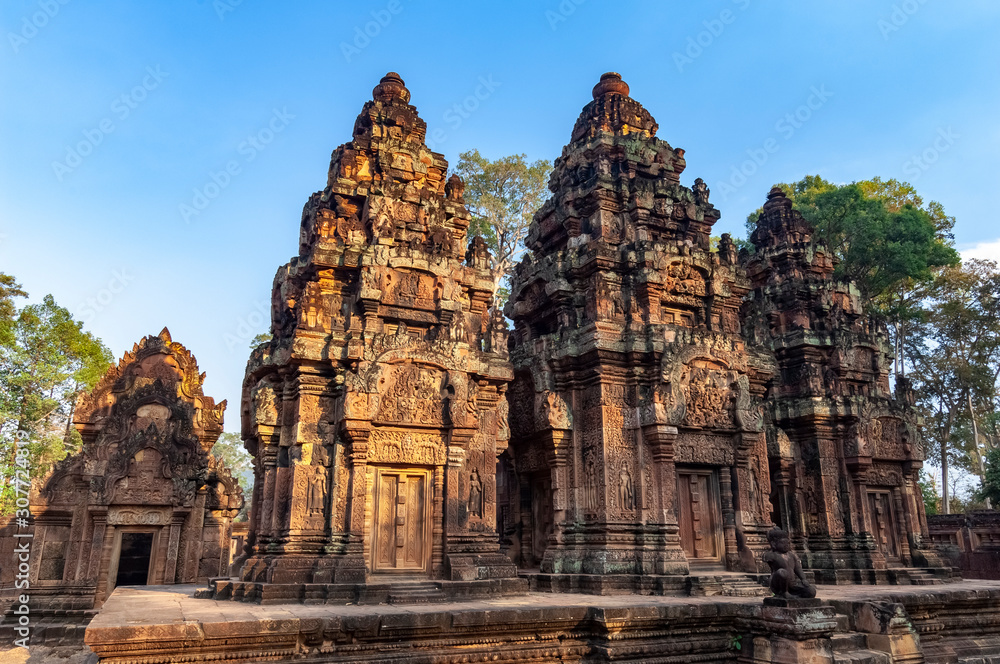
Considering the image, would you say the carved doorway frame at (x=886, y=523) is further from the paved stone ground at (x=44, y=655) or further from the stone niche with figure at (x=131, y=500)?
the paved stone ground at (x=44, y=655)

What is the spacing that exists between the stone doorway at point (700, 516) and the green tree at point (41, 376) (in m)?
18.6

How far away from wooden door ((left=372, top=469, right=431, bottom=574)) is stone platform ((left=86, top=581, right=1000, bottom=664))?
50.7 inches

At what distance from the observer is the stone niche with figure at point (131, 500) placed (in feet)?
41.9

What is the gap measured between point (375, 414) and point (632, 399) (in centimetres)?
468

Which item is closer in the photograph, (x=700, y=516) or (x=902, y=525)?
(x=700, y=516)

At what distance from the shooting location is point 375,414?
938 centimetres

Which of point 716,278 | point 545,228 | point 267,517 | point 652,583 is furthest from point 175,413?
point 716,278

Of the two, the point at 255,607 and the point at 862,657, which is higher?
the point at 255,607

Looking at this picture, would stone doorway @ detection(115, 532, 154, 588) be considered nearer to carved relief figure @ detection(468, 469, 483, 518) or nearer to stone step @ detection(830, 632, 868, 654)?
carved relief figure @ detection(468, 469, 483, 518)

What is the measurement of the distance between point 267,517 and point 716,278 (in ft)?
29.4

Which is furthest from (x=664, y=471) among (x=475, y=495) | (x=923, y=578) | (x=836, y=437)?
(x=923, y=578)

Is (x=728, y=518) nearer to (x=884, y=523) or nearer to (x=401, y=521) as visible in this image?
(x=884, y=523)

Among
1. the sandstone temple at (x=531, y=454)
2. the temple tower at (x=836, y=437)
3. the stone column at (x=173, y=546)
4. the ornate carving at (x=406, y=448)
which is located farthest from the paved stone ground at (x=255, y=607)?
the temple tower at (x=836, y=437)

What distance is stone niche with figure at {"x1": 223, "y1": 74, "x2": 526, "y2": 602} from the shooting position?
29.8ft
